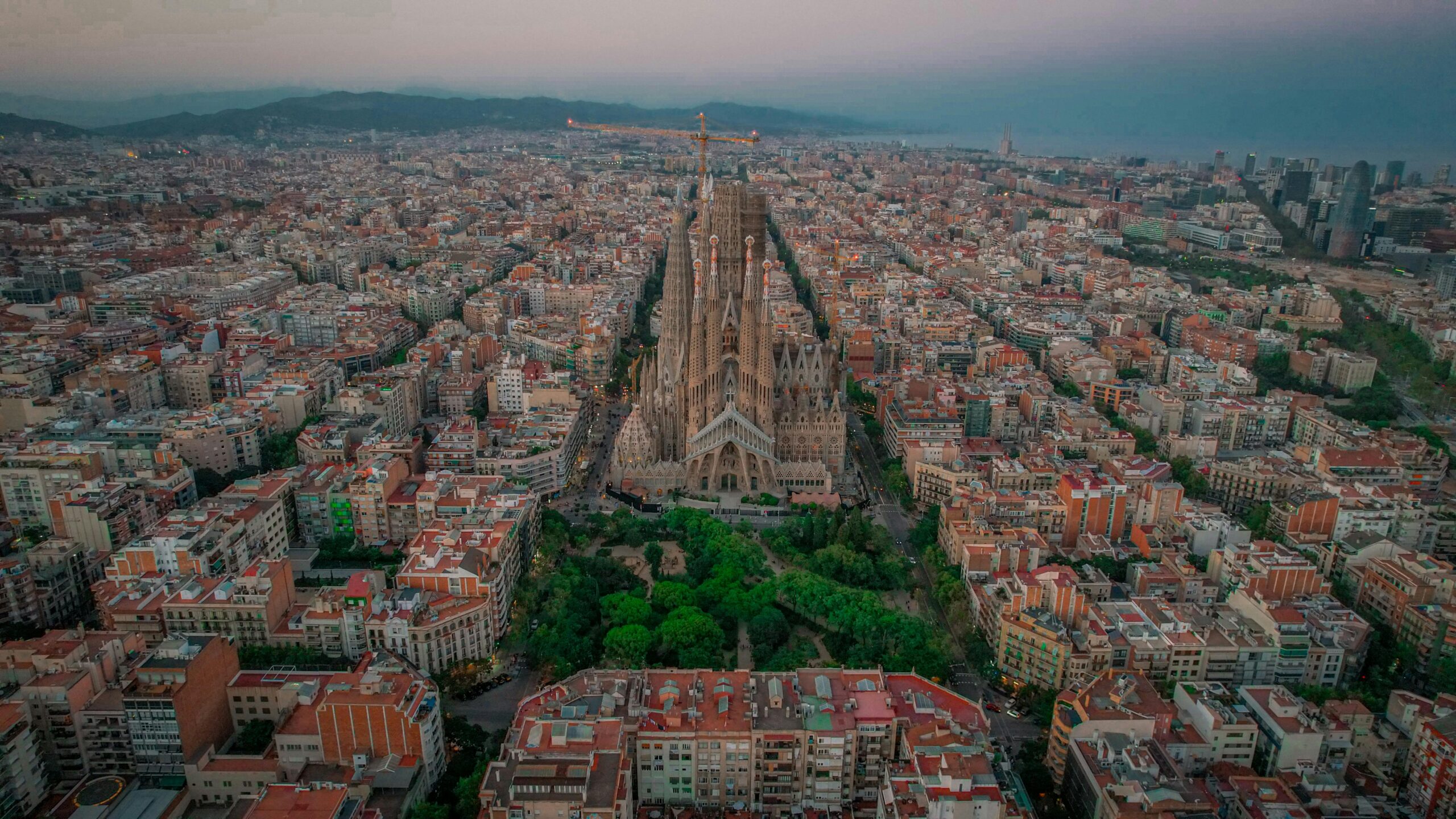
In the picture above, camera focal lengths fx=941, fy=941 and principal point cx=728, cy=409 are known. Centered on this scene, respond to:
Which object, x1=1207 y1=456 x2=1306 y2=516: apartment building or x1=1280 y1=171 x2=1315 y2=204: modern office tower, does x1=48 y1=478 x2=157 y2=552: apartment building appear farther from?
x1=1280 y1=171 x2=1315 y2=204: modern office tower

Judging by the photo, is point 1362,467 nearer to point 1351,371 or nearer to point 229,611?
point 1351,371

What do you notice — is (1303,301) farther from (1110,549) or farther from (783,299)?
(1110,549)

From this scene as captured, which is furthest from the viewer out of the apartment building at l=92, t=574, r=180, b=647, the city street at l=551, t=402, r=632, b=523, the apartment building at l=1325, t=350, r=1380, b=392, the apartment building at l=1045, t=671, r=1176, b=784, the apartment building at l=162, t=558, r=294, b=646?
the apartment building at l=1325, t=350, r=1380, b=392

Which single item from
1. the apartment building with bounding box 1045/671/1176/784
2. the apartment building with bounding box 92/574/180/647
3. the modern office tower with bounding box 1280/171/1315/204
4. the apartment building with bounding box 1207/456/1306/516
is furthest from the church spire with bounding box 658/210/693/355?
the modern office tower with bounding box 1280/171/1315/204

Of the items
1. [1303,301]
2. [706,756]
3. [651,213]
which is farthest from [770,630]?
[651,213]

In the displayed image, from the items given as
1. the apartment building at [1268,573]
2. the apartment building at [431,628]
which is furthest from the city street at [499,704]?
the apartment building at [1268,573]

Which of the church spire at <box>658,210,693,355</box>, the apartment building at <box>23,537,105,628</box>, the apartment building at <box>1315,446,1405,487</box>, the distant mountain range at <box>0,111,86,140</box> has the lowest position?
the apartment building at <box>23,537,105,628</box>
